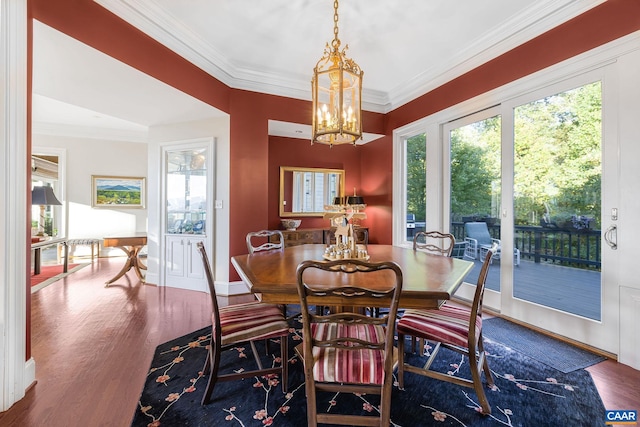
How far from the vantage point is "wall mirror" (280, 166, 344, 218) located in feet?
16.2

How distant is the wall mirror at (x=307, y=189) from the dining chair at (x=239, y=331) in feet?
10.3

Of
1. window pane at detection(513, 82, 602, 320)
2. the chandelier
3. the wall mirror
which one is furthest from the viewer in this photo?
the wall mirror

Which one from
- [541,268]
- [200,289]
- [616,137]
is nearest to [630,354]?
[541,268]

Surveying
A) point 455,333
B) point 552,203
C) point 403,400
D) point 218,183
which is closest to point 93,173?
point 218,183

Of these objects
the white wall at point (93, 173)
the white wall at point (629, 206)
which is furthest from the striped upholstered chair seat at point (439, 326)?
the white wall at point (93, 173)

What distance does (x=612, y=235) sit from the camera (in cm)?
216

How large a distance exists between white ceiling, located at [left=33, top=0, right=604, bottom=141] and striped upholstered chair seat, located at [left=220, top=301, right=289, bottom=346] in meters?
2.33

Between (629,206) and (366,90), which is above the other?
(366,90)

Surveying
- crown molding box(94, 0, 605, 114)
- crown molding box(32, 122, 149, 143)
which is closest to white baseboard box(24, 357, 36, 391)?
crown molding box(94, 0, 605, 114)

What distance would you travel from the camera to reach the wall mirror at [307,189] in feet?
16.2

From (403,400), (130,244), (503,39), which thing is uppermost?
(503,39)

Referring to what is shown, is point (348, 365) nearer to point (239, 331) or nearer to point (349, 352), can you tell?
point (349, 352)

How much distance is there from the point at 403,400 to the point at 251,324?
1.01 metres

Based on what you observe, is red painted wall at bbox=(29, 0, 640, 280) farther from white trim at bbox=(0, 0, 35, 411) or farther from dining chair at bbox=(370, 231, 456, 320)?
dining chair at bbox=(370, 231, 456, 320)
